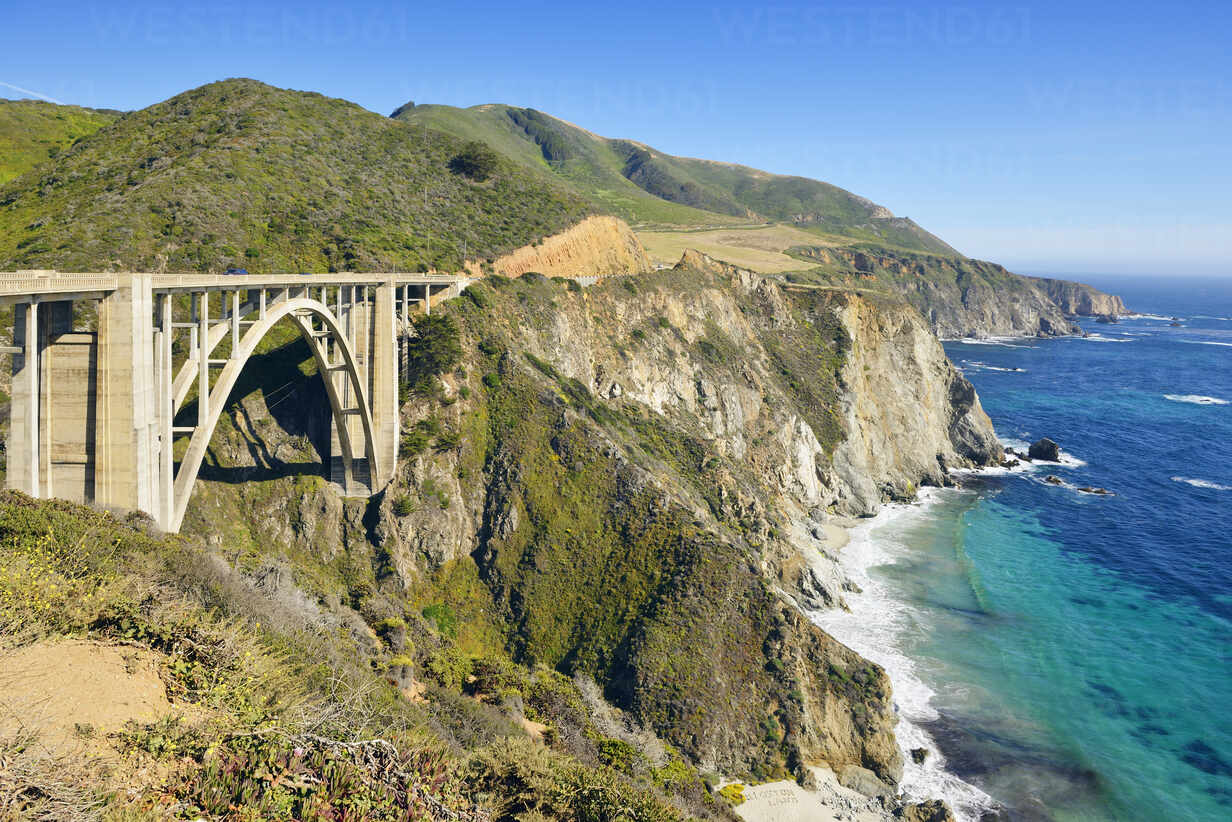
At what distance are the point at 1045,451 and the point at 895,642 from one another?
52.0m

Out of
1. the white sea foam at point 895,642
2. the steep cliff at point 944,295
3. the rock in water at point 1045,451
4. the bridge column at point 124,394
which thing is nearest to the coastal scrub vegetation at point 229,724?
the bridge column at point 124,394

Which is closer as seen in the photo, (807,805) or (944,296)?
(807,805)

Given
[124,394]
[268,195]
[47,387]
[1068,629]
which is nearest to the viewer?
[47,387]

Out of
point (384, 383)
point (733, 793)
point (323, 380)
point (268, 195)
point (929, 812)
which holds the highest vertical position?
point (268, 195)

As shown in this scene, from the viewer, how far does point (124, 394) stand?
2238 centimetres

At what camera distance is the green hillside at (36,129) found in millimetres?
74919

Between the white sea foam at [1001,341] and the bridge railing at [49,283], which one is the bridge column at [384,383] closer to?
the bridge railing at [49,283]

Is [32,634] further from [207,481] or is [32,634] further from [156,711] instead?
[207,481]

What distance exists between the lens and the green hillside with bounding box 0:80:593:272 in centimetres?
5000

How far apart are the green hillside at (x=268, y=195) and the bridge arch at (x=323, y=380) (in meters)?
15.0

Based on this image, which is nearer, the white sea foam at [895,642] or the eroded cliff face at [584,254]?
the white sea foam at [895,642]

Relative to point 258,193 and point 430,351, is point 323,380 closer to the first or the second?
point 430,351

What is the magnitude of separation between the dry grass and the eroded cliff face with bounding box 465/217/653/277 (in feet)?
38.2

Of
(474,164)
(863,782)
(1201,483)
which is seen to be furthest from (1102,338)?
(863,782)
